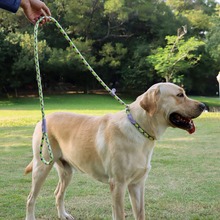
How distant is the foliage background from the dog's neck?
3002 centimetres

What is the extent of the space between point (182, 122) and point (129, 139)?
0.59m

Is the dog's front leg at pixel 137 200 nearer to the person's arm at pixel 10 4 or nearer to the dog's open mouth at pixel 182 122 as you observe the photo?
the dog's open mouth at pixel 182 122

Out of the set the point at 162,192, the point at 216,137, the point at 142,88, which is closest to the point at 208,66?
the point at 142,88

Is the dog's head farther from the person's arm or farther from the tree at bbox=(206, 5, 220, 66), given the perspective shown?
the tree at bbox=(206, 5, 220, 66)

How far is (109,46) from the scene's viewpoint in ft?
124

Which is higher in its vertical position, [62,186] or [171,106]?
[171,106]

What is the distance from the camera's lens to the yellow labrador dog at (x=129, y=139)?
3.68m

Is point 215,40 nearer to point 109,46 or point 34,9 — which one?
point 109,46

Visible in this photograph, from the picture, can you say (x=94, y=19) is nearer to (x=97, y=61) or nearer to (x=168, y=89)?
(x=97, y=61)

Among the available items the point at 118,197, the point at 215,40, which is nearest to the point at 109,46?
the point at 215,40

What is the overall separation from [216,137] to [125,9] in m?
29.1

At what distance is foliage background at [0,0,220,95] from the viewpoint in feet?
113

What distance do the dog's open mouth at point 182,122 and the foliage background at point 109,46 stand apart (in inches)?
1186

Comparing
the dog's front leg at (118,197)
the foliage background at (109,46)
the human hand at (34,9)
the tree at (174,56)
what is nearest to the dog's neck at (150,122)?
the dog's front leg at (118,197)
